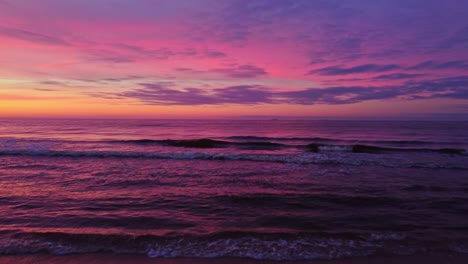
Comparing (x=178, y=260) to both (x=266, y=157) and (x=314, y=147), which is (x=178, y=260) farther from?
(x=314, y=147)

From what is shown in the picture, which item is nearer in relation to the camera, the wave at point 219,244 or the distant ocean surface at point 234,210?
the wave at point 219,244

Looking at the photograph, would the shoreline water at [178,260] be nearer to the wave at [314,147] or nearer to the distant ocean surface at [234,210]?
the distant ocean surface at [234,210]

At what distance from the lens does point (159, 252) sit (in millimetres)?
5852

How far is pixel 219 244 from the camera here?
245 inches

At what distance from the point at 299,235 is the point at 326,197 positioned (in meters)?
3.74

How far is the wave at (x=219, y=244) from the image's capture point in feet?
19.0

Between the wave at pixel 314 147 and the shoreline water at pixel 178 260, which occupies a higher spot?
the wave at pixel 314 147

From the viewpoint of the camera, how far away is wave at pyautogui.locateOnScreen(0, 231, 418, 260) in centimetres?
580

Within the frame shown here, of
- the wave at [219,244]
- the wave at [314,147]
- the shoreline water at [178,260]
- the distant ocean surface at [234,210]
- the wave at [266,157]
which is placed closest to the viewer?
the shoreline water at [178,260]

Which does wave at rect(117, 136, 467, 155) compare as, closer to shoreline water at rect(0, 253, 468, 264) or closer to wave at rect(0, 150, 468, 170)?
wave at rect(0, 150, 468, 170)

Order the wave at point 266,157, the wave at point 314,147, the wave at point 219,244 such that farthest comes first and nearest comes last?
the wave at point 314,147, the wave at point 266,157, the wave at point 219,244

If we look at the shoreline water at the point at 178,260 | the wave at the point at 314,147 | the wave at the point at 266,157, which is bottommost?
the shoreline water at the point at 178,260

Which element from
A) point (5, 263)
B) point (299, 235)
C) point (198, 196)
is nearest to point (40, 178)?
point (198, 196)

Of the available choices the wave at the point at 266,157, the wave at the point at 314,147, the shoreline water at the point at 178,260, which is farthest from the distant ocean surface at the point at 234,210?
the wave at the point at 314,147
